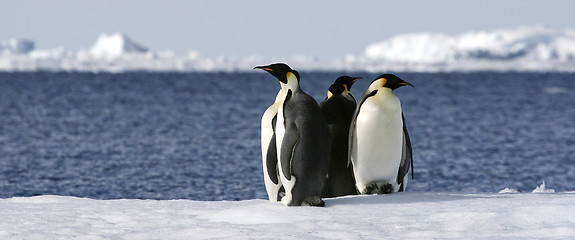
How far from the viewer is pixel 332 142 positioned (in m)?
7.71

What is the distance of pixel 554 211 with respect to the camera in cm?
616

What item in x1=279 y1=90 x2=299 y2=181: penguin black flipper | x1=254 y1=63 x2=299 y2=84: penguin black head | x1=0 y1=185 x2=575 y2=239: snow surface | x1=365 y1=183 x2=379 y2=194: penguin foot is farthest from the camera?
x1=365 y1=183 x2=379 y2=194: penguin foot

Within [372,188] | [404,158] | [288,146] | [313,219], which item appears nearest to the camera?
[313,219]

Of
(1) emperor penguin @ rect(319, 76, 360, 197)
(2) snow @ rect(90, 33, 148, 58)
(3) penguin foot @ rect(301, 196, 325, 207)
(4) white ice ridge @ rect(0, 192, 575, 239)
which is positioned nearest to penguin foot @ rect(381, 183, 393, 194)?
(1) emperor penguin @ rect(319, 76, 360, 197)

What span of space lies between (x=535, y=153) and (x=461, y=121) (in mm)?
11449

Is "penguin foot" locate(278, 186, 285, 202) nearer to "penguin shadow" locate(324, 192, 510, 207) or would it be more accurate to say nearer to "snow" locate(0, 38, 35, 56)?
"penguin shadow" locate(324, 192, 510, 207)

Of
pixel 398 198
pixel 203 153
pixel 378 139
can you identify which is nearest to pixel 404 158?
pixel 378 139

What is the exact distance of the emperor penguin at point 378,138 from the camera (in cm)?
745

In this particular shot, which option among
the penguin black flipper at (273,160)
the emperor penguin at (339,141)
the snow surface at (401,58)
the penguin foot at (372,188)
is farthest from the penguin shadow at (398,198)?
the snow surface at (401,58)

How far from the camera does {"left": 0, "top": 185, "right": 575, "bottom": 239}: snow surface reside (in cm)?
574

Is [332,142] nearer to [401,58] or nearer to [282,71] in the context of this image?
[282,71]

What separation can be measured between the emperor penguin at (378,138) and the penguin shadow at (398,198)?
0.39m

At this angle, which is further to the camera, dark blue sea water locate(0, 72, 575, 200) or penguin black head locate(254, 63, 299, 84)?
dark blue sea water locate(0, 72, 575, 200)

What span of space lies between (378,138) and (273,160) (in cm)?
94
